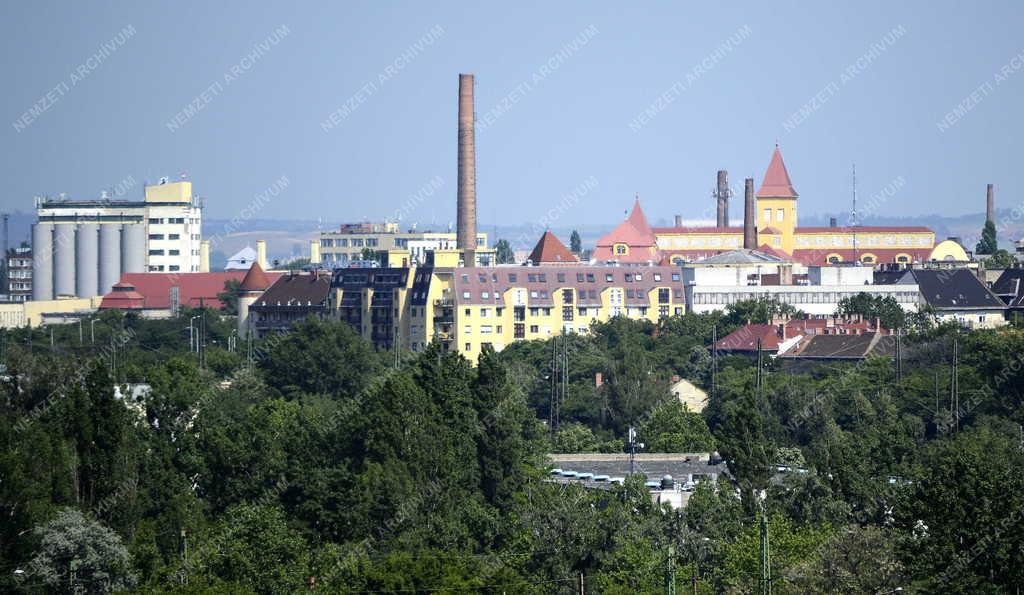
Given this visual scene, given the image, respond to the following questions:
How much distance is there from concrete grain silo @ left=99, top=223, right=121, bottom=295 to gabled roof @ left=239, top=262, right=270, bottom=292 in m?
49.7

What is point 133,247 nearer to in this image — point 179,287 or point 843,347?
point 179,287

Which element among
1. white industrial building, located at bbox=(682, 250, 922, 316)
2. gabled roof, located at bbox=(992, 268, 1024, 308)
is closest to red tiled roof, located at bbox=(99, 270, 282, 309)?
white industrial building, located at bbox=(682, 250, 922, 316)

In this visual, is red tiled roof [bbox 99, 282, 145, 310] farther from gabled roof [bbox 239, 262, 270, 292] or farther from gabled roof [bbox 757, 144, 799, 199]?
gabled roof [bbox 757, 144, 799, 199]

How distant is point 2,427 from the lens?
187ft

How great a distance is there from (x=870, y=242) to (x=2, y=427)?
391 feet

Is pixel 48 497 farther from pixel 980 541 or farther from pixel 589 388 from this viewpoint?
pixel 589 388

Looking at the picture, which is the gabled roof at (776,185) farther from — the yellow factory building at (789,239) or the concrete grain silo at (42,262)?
the concrete grain silo at (42,262)

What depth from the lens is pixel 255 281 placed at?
140 m

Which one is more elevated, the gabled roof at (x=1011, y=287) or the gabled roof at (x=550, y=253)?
the gabled roof at (x=550, y=253)

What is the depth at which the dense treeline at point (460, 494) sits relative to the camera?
4734cm

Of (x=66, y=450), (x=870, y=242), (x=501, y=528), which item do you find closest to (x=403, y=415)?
(x=501, y=528)

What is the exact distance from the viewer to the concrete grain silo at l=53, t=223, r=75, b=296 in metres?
189

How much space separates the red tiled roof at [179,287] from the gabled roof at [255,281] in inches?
483

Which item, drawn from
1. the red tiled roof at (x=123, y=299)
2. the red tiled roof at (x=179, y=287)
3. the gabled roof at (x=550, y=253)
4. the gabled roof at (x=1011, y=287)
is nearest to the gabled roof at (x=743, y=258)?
the gabled roof at (x=550, y=253)
